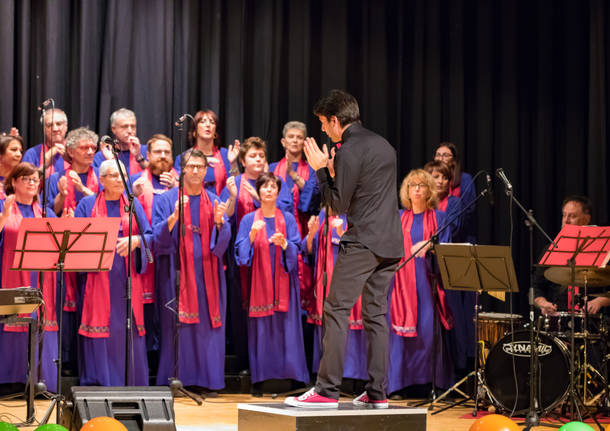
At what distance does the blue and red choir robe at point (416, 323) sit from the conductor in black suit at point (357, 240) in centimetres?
244

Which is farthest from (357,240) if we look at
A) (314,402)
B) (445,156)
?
(445,156)

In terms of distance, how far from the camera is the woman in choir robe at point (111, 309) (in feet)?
20.5

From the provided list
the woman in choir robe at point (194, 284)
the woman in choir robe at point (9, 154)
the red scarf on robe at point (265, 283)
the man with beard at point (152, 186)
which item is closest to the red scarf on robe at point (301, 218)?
the red scarf on robe at point (265, 283)

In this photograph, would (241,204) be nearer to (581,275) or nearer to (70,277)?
(70,277)

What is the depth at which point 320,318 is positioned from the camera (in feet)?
22.2

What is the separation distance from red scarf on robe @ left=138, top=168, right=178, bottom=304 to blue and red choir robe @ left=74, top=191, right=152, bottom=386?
0.53ft

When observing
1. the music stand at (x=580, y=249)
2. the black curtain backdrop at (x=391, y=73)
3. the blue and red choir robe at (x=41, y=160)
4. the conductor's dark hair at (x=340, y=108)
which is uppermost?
the black curtain backdrop at (x=391, y=73)

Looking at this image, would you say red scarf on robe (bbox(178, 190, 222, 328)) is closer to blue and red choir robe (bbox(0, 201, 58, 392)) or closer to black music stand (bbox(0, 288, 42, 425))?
blue and red choir robe (bbox(0, 201, 58, 392))

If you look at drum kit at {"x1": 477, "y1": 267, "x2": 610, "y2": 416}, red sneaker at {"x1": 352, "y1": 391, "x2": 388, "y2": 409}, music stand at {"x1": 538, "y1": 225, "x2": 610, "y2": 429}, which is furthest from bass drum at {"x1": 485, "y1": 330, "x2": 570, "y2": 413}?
red sneaker at {"x1": 352, "y1": 391, "x2": 388, "y2": 409}

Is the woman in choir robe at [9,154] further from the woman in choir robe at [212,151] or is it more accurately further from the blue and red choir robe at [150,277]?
the woman in choir robe at [212,151]

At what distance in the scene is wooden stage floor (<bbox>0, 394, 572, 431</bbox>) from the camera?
5371 mm

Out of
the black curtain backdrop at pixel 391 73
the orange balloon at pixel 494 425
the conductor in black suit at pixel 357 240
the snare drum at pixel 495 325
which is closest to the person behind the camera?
the orange balloon at pixel 494 425

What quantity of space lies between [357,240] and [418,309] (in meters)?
2.73

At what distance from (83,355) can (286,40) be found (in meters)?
3.39
